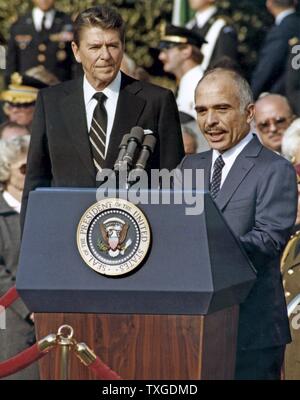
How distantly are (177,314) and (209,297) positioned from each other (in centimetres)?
14

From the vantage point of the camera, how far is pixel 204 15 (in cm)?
1100

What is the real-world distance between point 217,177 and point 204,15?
5054 millimetres

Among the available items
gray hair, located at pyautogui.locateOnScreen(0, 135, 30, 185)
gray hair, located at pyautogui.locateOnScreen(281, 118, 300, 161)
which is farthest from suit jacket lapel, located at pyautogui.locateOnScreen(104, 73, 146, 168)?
gray hair, located at pyautogui.locateOnScreen(0, 135, 30, 185)

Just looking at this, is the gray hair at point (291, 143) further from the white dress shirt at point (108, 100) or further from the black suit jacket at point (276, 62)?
the black suit jacket at point (276, 62)

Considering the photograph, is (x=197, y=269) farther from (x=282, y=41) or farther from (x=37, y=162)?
(x=282, y=41)

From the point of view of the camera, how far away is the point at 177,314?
17.9ft

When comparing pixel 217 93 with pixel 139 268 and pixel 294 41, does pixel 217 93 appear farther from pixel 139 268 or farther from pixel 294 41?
pixel 294 41

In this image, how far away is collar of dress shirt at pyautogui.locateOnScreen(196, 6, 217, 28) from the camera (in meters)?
10.9

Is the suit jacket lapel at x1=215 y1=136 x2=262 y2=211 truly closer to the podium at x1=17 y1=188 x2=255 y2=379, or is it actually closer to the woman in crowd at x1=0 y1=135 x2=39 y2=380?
the podium at x1=17 y1=188 x2=255 y2=379

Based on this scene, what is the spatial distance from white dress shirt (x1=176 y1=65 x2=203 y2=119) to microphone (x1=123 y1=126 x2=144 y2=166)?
3.98 m

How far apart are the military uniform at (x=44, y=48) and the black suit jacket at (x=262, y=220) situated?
550 cm

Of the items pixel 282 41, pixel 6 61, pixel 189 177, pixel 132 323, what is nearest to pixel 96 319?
pixel 132 323

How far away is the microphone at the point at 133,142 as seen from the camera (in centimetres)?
556

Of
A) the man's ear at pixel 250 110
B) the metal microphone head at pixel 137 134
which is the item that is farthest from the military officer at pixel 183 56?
the metal microphone head at pixel 137 134
